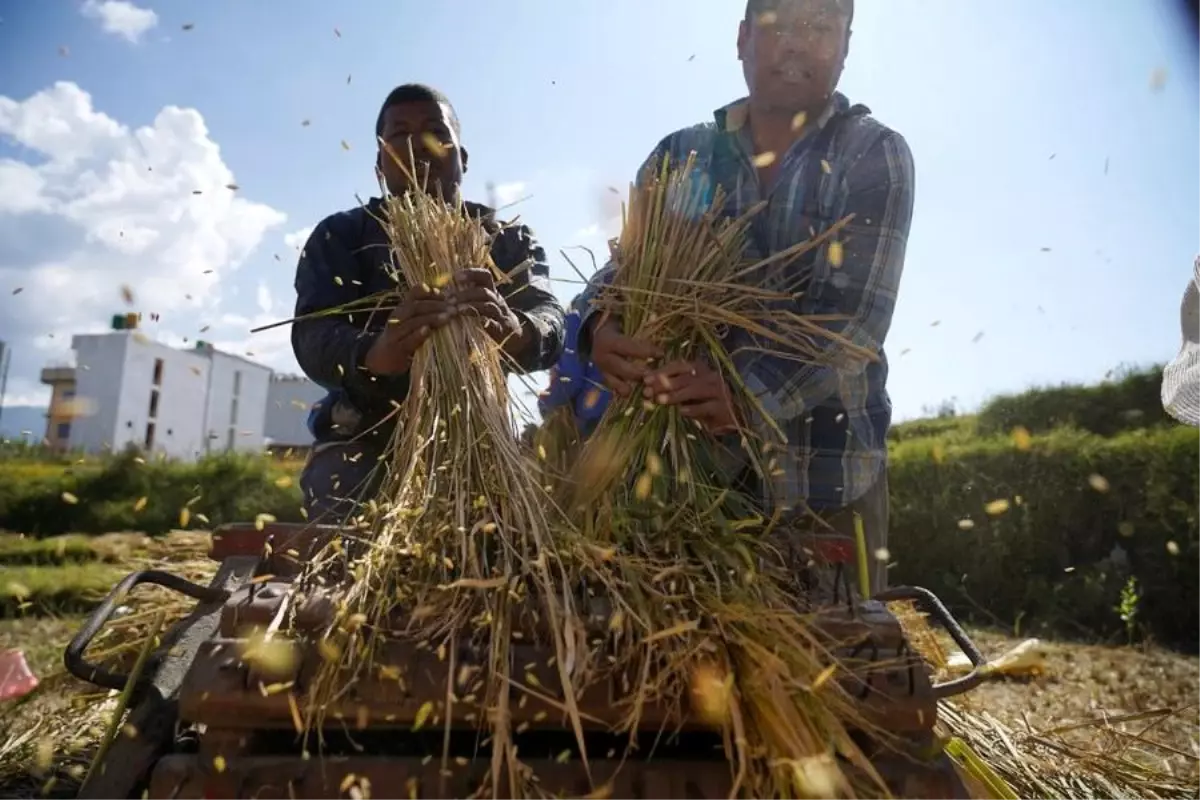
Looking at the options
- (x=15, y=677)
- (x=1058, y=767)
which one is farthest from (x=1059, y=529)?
(x=15, y=677)

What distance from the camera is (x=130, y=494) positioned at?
52.9ft

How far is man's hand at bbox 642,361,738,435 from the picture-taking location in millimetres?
1661

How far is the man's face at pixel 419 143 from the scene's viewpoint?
2533 millimetres

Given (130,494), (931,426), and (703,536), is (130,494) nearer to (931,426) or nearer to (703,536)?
(931,426)

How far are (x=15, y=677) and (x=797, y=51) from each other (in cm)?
396

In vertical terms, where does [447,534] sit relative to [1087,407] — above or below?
below

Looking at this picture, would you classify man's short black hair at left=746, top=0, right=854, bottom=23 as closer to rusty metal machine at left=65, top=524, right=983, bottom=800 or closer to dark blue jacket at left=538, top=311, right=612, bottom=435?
dark blue jacket at left=538, top=311, right=612, bottom=435

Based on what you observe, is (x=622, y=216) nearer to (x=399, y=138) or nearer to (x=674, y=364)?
(x=674, y=364)

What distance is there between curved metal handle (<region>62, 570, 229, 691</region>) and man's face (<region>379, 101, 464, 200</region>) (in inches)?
56.9

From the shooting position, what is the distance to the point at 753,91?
7.12 ft

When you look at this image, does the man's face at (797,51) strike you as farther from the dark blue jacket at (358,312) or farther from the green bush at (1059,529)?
the green bush at (1059,529)

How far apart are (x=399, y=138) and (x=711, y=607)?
1895mm

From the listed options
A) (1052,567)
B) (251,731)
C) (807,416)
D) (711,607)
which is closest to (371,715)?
(251,731)

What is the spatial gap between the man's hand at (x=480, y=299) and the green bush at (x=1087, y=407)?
36.7 feet
